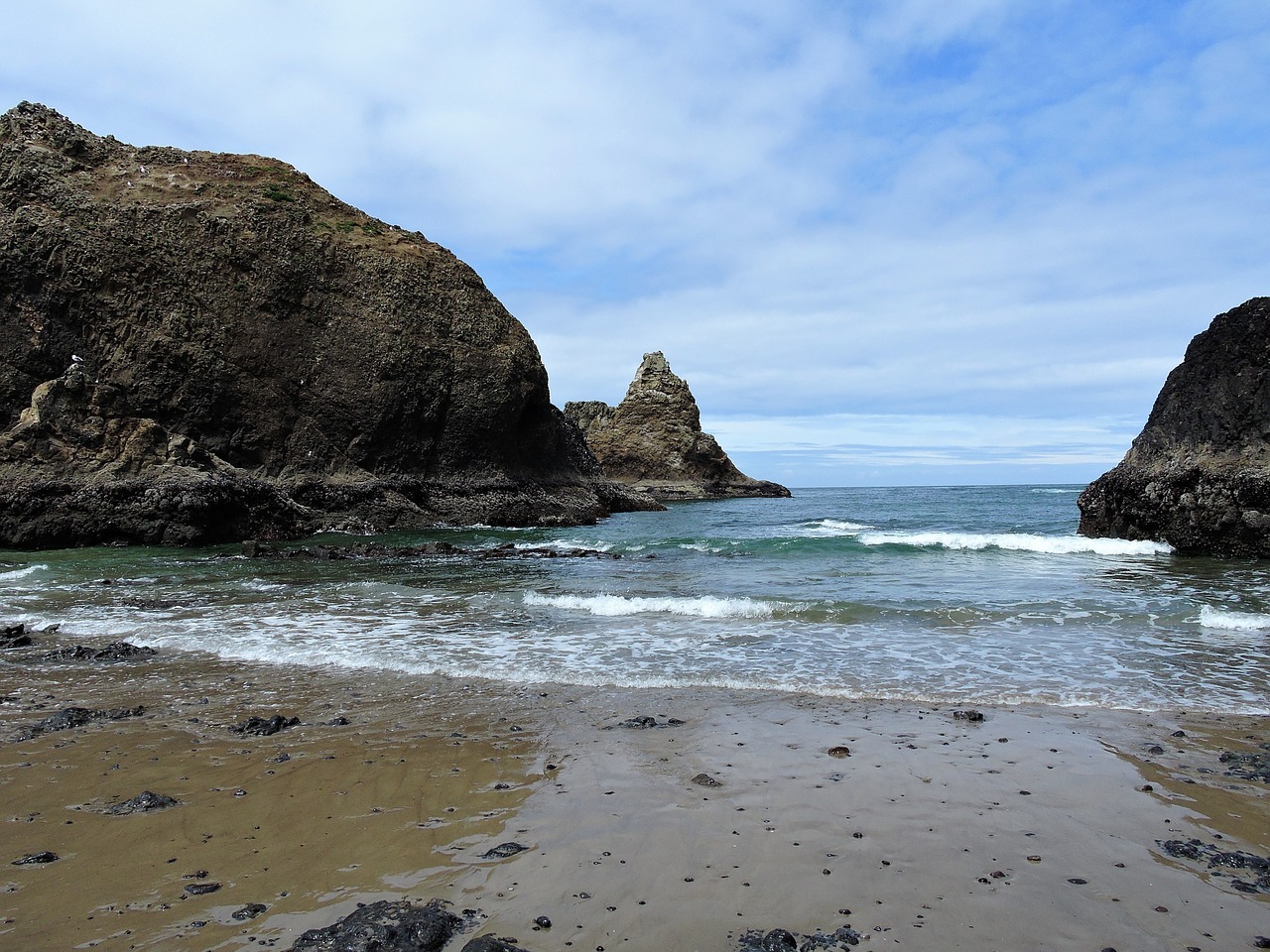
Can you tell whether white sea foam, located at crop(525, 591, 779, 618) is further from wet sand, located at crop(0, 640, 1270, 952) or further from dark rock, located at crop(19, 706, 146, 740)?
dark rock, located at crop(19, 706, 146, 740)

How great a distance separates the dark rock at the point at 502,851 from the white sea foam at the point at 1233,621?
32.7 feet

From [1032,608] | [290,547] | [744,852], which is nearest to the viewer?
[744,852]

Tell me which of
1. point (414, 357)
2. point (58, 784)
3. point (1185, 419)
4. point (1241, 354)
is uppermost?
point (414, 357)

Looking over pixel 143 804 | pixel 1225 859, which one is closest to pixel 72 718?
pixel 143 804

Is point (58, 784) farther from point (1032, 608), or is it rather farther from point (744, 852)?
point (1032, 608)

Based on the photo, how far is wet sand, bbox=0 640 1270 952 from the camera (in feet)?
9.92

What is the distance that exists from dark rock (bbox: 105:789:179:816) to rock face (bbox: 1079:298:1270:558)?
19777 millimetres

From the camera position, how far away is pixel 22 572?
16.2 meters

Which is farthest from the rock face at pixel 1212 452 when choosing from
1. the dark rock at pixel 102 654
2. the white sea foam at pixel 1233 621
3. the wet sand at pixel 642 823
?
the dark rock at pixel 102 654

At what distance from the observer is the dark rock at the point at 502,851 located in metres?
3.59

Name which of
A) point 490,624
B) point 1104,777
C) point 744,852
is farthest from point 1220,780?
point 490,624

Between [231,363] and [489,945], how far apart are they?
111ft

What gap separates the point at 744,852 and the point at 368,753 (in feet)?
9.40

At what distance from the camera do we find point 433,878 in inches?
132
